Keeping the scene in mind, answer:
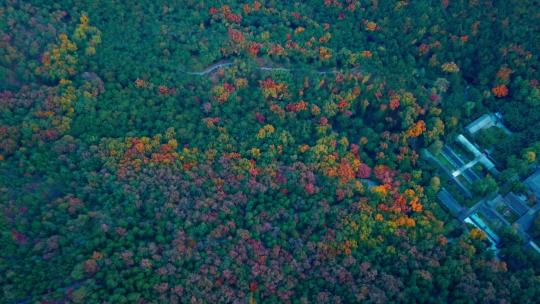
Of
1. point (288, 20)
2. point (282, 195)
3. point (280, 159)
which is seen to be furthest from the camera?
point (288, 20)

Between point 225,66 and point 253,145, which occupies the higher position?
point 225,66

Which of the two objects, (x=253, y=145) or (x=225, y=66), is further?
(x=225, y=66)

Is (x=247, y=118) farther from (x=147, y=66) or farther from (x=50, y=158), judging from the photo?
(x=50, y=158)

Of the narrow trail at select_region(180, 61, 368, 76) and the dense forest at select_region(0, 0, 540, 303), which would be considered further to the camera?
the narrow trail at select_region(180, 61, 368, 76)

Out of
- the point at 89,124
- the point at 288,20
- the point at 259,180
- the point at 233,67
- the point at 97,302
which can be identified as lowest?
the point at 97,302

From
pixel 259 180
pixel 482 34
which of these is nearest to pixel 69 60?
pixel 259 180

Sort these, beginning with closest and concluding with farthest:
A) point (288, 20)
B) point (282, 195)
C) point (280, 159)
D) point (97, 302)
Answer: point (97, 302), point (282, 195), point (280, 159), point (288, 20)

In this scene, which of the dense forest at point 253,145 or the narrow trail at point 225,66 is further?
the narrow trail at point 225,66

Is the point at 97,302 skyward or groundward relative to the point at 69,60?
groundward
